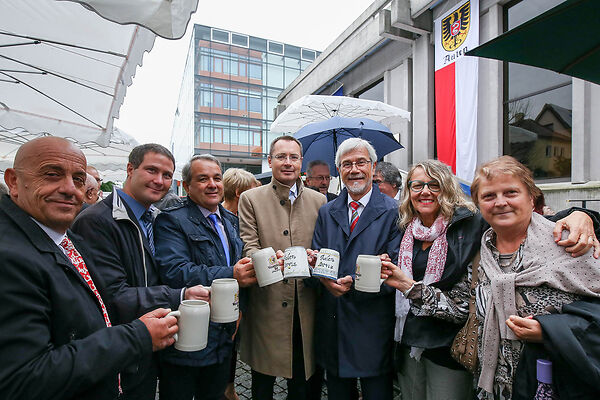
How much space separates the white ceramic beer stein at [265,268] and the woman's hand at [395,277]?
0.63 metres

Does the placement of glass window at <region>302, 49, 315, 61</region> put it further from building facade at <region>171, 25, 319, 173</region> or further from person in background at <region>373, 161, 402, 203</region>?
person in background at <region>373, 161, 402, 203</region>

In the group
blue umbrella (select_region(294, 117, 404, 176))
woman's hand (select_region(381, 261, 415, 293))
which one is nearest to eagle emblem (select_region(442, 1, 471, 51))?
blue umbrella (select_region(294, 117, 404, 176))

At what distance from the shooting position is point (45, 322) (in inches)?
46.5

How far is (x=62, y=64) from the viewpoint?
3.37 meters

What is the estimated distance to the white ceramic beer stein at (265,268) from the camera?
1.97m

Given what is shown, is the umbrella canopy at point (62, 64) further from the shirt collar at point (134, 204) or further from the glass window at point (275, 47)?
the glass window at point (275, 47)

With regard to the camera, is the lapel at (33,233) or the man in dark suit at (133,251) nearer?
the lapel at (33,233)

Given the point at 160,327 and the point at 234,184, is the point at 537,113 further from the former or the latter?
the point at 160,327

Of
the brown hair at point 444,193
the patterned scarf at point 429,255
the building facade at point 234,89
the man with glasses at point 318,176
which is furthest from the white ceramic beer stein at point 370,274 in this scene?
the building facade at point 234,89

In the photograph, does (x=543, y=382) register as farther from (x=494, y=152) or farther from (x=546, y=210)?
(x=494, y=152)

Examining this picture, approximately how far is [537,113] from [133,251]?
7531 mm

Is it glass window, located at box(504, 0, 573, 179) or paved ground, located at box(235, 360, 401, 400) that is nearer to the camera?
paved ground, located at box(235, 360, 401, 400)

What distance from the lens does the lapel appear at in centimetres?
124

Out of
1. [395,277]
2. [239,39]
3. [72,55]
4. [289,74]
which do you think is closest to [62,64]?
[72,55]
